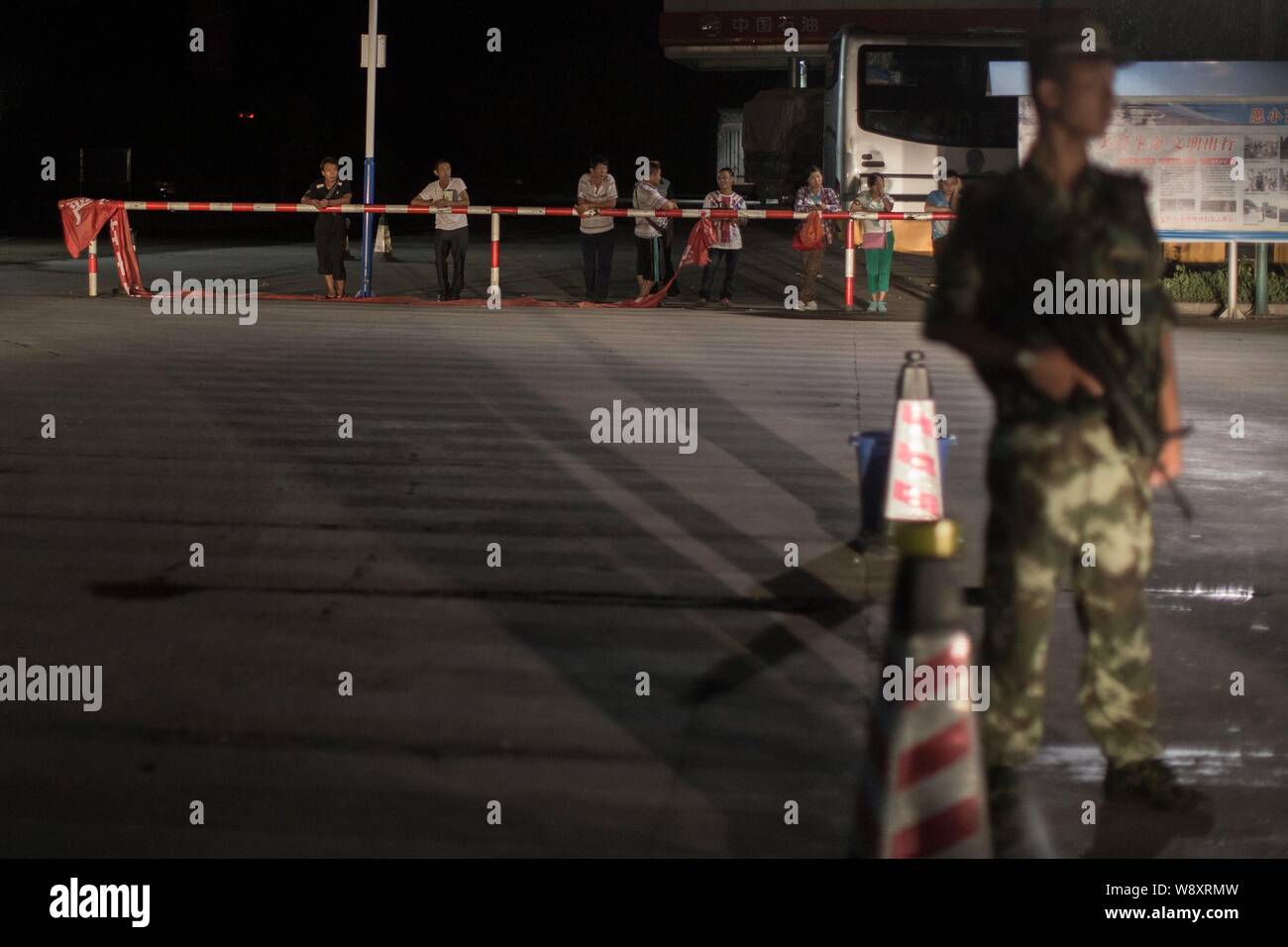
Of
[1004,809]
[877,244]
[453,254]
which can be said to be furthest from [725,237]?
[1004,809]

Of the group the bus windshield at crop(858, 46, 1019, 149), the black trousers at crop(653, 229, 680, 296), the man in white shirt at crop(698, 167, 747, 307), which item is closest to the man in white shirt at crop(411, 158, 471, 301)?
the black trousers at crop(653, 229, 680, 296)

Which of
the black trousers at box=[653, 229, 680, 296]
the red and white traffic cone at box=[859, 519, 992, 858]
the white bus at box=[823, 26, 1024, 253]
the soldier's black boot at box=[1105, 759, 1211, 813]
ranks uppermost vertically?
the white bus at box=[823, 26, 1024, 253]

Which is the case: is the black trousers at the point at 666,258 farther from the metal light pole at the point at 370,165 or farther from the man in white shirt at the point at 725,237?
the metal light pole at the point at 370,165

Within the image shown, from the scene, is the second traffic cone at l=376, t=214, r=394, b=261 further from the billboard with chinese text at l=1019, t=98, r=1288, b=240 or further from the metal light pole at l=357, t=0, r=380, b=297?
the billboard with chinese text at l=1019, t=98, r=1288, b=240

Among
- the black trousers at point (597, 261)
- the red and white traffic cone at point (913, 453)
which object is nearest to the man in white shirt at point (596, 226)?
the black trousers at point (597, 261)

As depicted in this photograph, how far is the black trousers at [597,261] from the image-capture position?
22.0 metres

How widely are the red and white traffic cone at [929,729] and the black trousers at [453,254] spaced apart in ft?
61.0

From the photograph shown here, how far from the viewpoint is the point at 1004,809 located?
4.57 meters

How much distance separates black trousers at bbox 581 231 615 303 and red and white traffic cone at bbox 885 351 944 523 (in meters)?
14.4

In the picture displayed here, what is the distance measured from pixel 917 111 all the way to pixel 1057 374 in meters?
25.4

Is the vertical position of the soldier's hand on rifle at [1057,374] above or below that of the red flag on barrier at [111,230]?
below

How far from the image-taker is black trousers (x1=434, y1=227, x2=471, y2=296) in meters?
21.9
